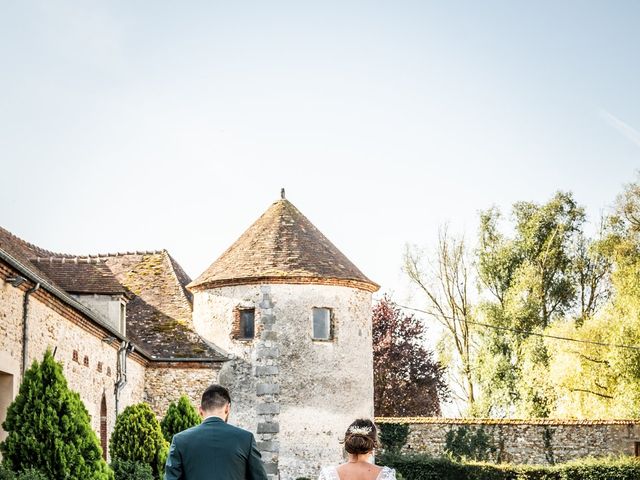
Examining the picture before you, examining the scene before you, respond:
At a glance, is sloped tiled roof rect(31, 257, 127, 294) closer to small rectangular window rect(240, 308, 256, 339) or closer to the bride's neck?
small rectangular window rect(240, 308, 256, 339)

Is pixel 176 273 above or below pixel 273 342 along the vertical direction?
above

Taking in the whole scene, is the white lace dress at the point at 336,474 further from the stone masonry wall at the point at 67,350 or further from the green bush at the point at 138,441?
the green bush at the point at 138,441

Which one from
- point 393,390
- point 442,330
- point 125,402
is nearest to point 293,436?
point 125,402

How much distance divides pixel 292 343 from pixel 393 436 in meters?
7.05

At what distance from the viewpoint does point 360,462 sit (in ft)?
24.4

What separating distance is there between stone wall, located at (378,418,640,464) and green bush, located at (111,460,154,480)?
1317cm

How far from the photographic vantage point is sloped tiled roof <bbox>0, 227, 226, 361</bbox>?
22.3 meters

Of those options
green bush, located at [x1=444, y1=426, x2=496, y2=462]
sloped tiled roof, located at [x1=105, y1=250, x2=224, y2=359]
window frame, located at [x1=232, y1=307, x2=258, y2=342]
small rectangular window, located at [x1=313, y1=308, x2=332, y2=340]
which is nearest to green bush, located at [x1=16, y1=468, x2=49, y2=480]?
sloped tiled roof, located at [x1=105, y1=250, x2=224, y2=359]

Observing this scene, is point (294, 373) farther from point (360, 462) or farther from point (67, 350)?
point (360, 462)

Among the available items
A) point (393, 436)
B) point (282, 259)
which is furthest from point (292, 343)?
point (393, 436)

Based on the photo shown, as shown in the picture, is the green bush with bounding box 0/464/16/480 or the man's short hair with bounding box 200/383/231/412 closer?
the man's short hair with bounding box 200/383/231/412

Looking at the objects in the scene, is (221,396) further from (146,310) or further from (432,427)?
(432,427)

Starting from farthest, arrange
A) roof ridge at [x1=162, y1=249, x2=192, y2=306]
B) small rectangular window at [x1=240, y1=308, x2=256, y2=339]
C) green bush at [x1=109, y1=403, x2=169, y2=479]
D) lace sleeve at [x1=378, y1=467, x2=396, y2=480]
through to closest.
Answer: roof ridge at [x1=162, y1=249, x2=192, y2=306]
small rectangular window at [x1=240, y1=308, x2=256, y2=339]
green bush at [x1=109, y1=403, x2=169, y2=479]
lace sleeve at [x1=378, y1=467, x2=396, y2=480]

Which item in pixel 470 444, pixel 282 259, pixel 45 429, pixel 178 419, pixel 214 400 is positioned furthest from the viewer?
pixel 470 444
